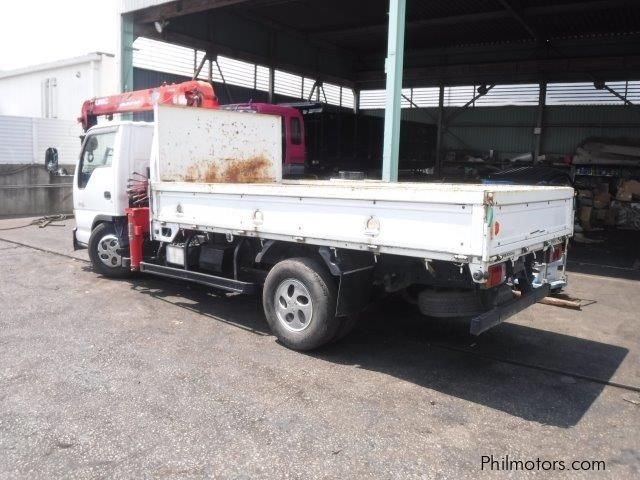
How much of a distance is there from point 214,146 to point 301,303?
9.33 feet

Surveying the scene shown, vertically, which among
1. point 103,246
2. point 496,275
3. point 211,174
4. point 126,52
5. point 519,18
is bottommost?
point 103,246

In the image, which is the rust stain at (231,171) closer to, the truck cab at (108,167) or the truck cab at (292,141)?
the truck cab at (108,167)

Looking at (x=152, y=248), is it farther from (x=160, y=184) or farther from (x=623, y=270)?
(x=623, y=270)

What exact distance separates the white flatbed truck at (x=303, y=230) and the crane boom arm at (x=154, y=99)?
2.58 ft

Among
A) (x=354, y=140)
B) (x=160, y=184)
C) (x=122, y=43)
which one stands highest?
(x=122, y=43)

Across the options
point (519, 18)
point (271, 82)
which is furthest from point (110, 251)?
point (519, 18)

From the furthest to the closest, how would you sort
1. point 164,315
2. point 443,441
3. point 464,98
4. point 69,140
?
1. point 464,98
2. point 69,140
3. point 164,315
4. point 443,441

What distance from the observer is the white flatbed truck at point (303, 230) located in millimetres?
4160

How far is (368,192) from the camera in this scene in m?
4.47

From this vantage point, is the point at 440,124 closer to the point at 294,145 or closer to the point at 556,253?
the point at 294,145

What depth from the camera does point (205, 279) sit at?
6156 millimetres

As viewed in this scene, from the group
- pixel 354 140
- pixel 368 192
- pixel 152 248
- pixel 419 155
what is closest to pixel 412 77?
pixel 419 155

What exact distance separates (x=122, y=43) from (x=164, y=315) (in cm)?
928

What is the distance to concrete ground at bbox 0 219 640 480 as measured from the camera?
3361 mm
